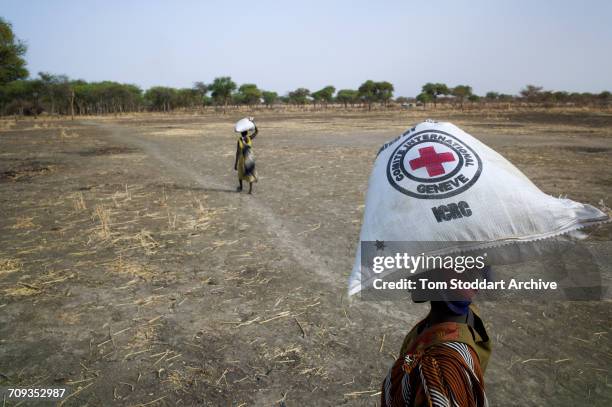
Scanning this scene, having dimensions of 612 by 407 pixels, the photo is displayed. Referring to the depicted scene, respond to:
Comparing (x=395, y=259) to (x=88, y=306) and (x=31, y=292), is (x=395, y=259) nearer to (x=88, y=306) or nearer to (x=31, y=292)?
(x=88, y=306)

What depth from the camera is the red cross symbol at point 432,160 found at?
4.32ft

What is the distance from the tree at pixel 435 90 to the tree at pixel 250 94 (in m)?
38.6

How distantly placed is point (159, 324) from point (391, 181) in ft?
11.1

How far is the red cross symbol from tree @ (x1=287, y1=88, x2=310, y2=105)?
102m

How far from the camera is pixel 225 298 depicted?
4469mm

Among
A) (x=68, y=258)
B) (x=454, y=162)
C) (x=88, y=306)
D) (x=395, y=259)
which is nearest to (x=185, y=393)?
(x=88, y=306)

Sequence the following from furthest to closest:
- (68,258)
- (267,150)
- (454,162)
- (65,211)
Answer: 1. (267,150)
2. (65,211)
3. (68,258)
4. (454,162)

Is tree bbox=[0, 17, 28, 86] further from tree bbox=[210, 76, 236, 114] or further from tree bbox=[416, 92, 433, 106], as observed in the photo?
tree bbox=[416, 92, 433, 106]

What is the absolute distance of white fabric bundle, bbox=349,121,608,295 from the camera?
4.32ft

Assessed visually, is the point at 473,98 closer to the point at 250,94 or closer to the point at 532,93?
the point at 532,93

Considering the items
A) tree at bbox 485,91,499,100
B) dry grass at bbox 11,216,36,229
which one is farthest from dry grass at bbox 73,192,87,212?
tree at bbox 485,91,499,100

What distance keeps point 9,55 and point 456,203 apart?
100 feet

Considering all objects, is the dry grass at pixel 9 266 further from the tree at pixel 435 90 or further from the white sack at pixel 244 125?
the tree at pixel 435 90

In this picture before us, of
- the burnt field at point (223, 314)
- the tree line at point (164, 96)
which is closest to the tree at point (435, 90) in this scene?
the tree line at point (164, 96)
